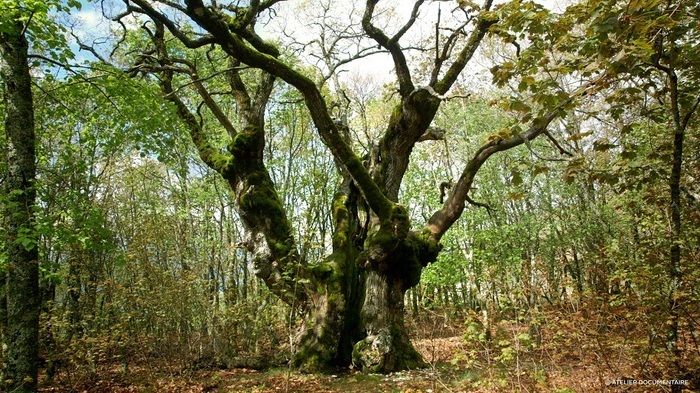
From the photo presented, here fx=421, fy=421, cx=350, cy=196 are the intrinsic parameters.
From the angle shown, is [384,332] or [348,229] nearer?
[384,332]

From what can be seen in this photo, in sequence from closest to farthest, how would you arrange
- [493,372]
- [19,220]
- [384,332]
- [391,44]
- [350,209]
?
[493,372]
[19,220]
[384,332]
[391,44]
[350,209]

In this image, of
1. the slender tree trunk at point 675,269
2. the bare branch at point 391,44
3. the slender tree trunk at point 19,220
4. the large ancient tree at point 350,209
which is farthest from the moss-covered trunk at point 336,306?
the slender tree trunk at point 675,269

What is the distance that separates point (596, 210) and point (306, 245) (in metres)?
14.7

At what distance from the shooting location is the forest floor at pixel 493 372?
445cm

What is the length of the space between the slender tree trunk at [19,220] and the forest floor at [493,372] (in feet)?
6.45

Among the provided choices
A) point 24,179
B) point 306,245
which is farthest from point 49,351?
point 306,245

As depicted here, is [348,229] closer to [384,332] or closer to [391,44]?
[384,332]

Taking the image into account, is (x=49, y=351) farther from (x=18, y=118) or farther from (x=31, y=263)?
(x=18, y=118)

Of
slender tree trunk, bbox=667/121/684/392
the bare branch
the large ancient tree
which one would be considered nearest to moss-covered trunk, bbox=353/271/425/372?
the large ancient tree

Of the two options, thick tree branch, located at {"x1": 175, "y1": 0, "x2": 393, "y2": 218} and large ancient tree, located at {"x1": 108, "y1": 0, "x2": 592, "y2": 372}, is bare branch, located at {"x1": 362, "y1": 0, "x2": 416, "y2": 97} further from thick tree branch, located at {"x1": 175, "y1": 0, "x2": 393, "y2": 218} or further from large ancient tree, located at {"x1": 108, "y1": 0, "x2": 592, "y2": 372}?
thick tree branch, located at {"x1": 175, "y1": 0, "x2": 393, "y2": 218}

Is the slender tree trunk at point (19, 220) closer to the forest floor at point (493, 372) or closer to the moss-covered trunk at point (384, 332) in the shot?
the forest floor at point (493, 372)

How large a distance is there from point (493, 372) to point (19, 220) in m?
6.75

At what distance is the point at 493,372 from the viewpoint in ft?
17.5

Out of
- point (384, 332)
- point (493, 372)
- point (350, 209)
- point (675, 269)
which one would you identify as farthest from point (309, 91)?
point (675, 269)
